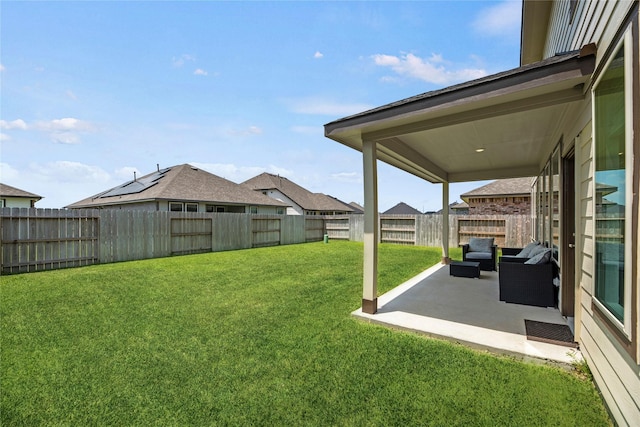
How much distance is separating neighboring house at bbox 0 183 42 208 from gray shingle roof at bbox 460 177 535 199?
3050 cm

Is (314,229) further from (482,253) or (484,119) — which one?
(484,119)

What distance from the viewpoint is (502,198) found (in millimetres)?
16922

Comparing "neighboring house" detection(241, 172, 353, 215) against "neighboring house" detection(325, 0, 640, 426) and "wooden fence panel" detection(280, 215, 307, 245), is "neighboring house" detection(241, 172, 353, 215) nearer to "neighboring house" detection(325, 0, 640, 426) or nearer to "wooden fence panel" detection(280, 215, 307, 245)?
"wooden fence panel" detection(280, 215, 307, 245)

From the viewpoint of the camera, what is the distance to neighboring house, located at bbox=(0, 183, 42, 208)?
19719 millimetres

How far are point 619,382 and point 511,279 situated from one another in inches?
114

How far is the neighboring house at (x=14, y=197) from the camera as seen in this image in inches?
776

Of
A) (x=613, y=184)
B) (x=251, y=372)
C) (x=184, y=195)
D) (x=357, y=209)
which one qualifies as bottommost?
(x=251, y=372)

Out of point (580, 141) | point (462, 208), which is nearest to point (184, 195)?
point (580, 141)

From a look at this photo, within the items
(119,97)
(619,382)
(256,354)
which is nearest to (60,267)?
(119,97)

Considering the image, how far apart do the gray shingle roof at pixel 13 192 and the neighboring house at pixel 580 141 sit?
2668cm

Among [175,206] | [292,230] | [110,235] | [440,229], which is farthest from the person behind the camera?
[292,230]

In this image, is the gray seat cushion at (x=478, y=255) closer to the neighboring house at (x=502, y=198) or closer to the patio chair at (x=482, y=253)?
the patio chair at (x=482, y=253)

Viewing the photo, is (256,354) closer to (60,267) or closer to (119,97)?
(60,267)

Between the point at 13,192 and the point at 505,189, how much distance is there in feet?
108
